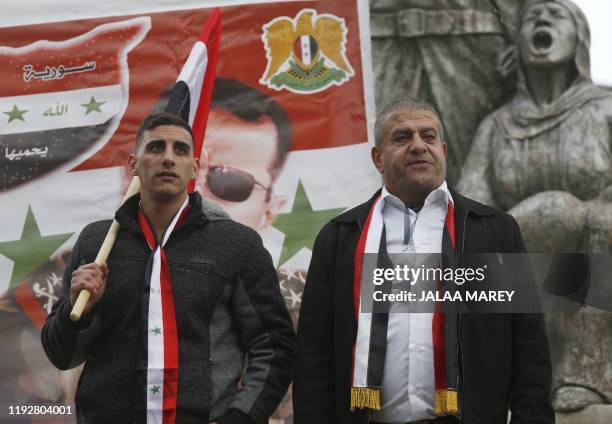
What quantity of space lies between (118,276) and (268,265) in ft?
1.48

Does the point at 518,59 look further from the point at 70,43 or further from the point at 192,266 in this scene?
the point at 192,266

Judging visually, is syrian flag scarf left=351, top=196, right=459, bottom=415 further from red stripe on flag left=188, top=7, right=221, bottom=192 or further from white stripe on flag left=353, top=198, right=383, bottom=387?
red stripe on flag left=188, top=7, right=221, bottom=192

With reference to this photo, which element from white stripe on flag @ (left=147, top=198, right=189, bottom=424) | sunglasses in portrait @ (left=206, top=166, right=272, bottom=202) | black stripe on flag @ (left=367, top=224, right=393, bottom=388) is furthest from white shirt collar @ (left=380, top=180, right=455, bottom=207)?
sunglasses in portrait @ (left=206, top=166, right=272, bottom=202)

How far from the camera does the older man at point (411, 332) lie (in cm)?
287

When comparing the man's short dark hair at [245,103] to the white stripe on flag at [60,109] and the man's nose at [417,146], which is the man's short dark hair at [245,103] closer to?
the white stripe on flag at [60,109]

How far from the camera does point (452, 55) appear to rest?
20.0 ft

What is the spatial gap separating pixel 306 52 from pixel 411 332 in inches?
106

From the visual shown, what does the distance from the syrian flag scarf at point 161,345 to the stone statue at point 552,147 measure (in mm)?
Result: 3033

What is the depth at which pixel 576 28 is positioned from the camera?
19.2 ft

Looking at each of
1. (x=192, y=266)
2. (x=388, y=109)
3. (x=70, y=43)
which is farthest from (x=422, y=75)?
(x=192, y=266)

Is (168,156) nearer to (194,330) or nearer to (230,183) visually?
(194,330)

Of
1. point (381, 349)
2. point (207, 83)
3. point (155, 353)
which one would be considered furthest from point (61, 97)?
point (381, 349)

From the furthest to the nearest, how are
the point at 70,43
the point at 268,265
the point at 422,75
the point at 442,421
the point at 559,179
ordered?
the point at 422,75, the point at 559,179, the point at 70,43, the point at 268,265, the point at 442,421

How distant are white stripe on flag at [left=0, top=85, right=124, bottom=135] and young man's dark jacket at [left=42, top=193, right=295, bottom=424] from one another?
224 cm
